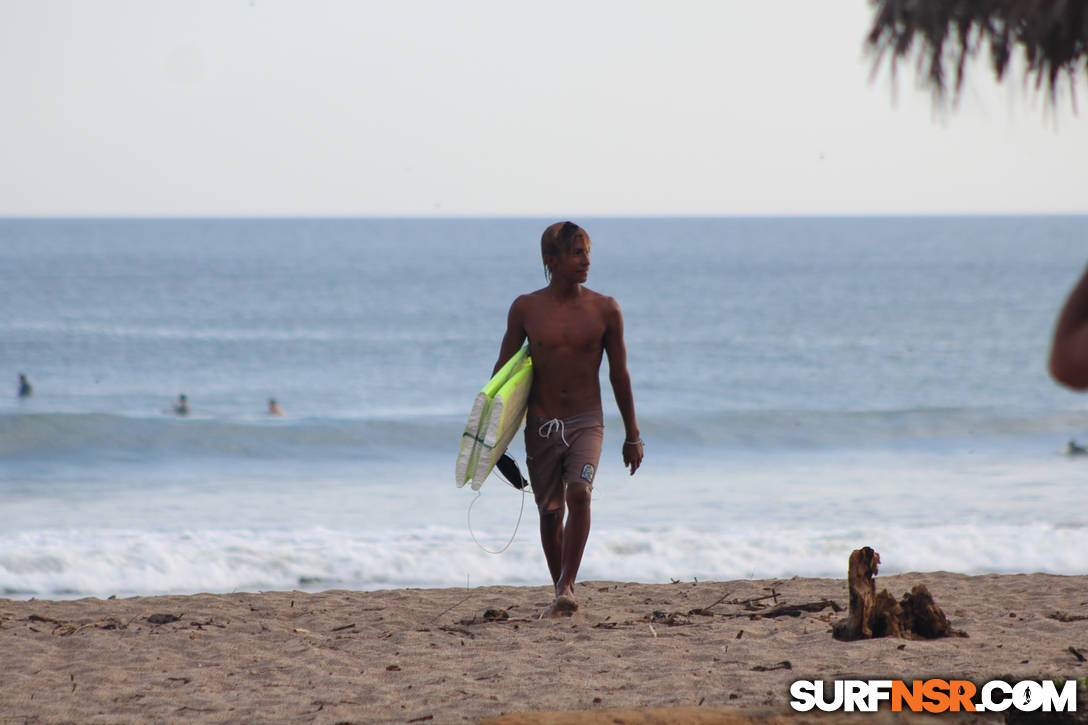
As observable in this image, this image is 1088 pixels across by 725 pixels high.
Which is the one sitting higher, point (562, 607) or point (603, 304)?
point (603, 304)

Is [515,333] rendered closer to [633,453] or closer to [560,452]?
[560,452]

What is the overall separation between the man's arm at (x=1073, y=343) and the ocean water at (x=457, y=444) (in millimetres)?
6037

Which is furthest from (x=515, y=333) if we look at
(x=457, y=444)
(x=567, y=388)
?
(x=457, y=444)

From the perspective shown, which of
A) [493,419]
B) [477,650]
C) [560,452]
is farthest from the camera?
[560,452]

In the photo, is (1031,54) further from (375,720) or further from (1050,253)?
(1050,253)

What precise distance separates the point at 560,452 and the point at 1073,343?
363 cm

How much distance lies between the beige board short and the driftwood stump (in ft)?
4.38

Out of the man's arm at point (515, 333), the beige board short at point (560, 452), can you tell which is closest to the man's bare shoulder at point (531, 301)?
the man's arm at point (515, 333)

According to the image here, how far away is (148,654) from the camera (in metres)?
5.29

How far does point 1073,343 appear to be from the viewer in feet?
7.16

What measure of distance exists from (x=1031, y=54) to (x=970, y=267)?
79.3m

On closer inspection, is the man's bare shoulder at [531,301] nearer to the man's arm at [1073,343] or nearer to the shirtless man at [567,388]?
the shirtless man at [567,388]

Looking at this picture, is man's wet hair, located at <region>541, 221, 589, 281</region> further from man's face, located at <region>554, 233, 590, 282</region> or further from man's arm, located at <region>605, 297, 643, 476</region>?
man's arm, located at <region>605, 297, 643, 476</region>

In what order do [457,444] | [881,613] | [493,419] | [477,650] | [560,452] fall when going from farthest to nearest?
[457,444] → [560,452] → [493,419] → [477,650] → [881,613]
